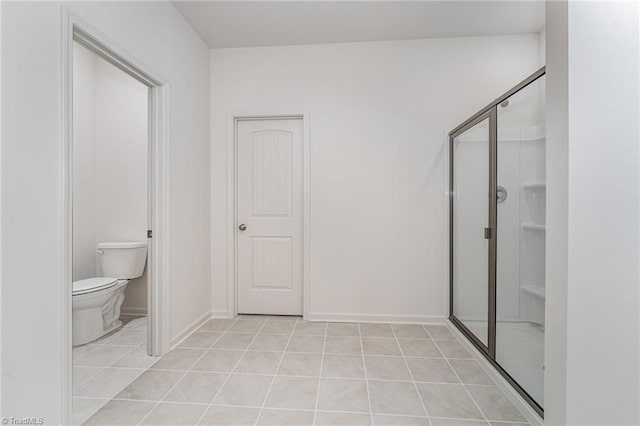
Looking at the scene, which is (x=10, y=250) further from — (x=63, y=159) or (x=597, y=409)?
(x=597, y=409)

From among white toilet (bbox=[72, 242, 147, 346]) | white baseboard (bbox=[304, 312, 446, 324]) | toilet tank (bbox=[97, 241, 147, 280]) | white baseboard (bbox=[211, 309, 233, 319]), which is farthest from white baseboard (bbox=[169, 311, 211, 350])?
white baseboard (bbox=[304, 312, 446, 324])

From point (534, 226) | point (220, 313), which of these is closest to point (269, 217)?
point (220, 313)

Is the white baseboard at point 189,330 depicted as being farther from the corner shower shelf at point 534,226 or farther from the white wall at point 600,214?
the corner shower shelf at point 534,226

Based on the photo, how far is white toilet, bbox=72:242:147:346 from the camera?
7.57 feet

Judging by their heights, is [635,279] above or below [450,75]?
below

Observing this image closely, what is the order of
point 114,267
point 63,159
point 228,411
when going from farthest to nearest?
1. point 114,267
2. point 228,411
3. point 63,159

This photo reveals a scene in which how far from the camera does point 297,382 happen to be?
1854 mm

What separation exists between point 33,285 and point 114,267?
1655mm

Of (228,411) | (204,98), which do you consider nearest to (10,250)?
(228,411)

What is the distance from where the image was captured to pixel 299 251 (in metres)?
3.05

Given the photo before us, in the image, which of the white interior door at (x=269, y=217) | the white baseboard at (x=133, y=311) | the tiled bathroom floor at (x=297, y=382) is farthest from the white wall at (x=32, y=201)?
the white baseboard at (x=133, y=311)

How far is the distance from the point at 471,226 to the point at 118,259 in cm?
297

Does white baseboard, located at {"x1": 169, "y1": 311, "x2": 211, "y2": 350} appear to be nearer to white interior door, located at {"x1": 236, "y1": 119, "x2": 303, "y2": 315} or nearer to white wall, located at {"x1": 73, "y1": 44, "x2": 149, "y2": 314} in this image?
white interior door, located at {"x1": 236, "y1": 119, "x2": 303, "y2": 315}

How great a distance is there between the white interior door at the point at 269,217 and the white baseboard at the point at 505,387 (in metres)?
1.51
